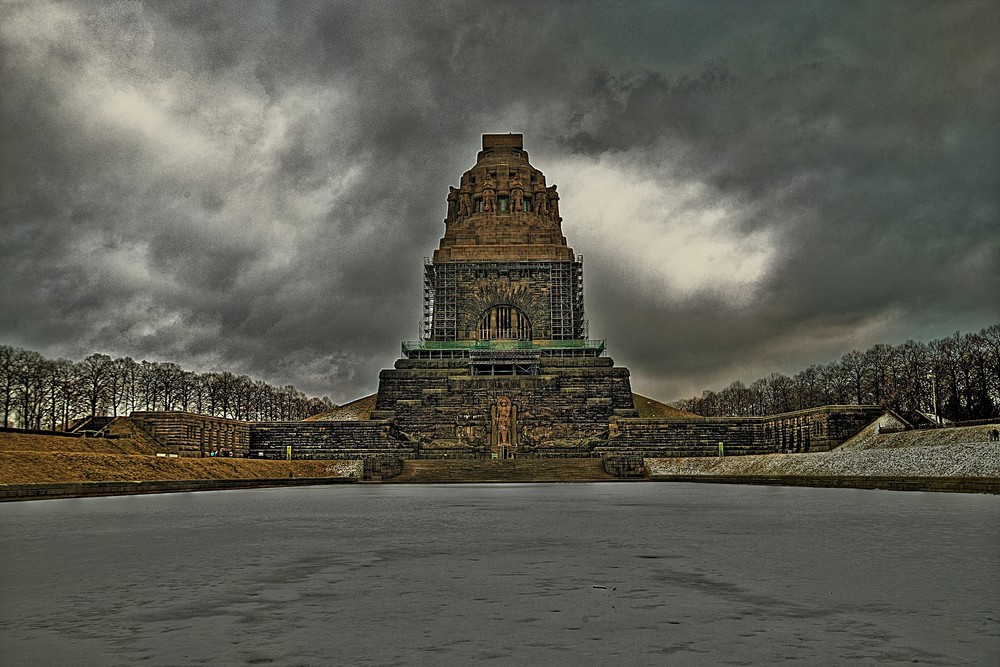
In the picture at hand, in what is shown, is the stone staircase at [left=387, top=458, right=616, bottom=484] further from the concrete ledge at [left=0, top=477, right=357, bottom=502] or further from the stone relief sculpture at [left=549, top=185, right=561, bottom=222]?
the stone relief sculpture at [left=549, top=185, right=561, bottom=222]

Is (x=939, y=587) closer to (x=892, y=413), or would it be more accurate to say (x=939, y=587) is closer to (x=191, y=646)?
(x=191, y=646)

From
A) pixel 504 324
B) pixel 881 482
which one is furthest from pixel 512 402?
pixel 881 482

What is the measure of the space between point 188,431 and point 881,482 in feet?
117

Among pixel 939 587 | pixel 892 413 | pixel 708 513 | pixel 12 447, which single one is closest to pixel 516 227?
pixel 892 413

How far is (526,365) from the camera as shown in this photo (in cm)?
6141

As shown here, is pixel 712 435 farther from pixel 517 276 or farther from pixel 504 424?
pixel 517 276

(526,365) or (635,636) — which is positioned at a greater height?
(526,365)

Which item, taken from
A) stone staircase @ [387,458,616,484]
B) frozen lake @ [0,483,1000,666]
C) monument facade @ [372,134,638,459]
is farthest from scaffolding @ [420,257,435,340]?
frozen lake @ [0,483,1000,666]

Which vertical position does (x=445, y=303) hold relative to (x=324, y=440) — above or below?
above

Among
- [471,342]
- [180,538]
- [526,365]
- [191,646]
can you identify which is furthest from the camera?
[471,342]

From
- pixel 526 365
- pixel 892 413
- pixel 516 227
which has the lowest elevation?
pixel 892 413

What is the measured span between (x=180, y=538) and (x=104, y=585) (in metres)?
4.71

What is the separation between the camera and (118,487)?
88.7ft

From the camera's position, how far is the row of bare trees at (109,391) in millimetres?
58969
